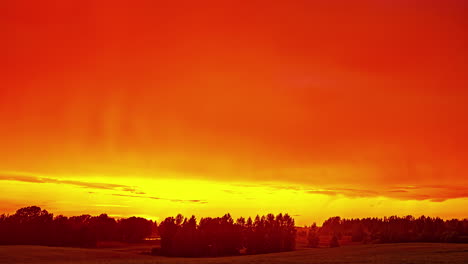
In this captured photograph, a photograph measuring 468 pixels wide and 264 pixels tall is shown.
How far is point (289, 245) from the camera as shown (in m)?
117

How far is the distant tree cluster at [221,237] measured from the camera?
108375 mm

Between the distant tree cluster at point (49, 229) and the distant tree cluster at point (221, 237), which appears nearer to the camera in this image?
the distant tree cluster at point (221, 237)

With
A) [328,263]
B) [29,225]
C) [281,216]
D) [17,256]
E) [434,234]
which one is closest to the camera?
[328,263]

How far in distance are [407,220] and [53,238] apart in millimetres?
129107

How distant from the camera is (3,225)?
125 metres

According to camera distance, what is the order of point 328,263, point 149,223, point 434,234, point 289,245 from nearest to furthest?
point 328,263
point 434,234
point 289,245
point 149,223

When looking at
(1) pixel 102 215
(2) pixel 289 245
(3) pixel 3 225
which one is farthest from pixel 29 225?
(2) pixel 289 245

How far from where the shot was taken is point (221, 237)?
113 metres

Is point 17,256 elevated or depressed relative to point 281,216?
depressed

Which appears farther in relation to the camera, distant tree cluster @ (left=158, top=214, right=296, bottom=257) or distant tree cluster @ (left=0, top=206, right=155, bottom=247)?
distant tree cluster @ (left=0, top=206, right=155, bottom=247)

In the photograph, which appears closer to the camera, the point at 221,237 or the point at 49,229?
the point at 221,237

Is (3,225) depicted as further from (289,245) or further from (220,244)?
(289,245)

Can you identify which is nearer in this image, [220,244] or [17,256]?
[17,256]

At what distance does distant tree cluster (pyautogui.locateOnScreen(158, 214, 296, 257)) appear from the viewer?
10838 centimetres
